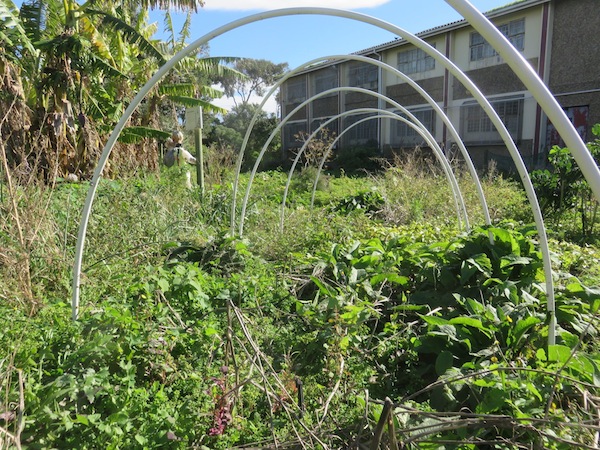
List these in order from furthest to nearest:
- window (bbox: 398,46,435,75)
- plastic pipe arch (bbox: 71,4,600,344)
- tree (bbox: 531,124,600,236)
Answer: window (bbox: 398,46,435,75) → tree (bbox: 531,124,600,236) → plastic pipe arch (bbox: 71,4,600,344)

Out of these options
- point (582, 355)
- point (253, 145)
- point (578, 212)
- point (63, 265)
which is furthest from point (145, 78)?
point (253, 145)

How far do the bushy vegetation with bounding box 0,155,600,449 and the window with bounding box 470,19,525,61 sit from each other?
16.0 metres

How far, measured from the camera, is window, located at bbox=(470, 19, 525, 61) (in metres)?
18.1

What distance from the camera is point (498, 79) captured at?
62.7ft

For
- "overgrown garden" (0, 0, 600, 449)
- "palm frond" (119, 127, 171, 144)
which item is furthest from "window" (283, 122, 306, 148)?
"overgrown garden" (0, 0, 600, 449)

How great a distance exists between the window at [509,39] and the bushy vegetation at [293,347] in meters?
16.0

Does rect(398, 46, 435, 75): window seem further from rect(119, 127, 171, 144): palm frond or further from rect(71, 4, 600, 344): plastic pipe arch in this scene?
rect(71, 4, 600, 344): plastic pipe arch

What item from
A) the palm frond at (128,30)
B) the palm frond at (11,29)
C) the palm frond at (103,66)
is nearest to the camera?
the palm frond at (11,29)

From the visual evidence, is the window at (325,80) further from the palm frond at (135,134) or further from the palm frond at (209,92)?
the palm frond at (135,134)

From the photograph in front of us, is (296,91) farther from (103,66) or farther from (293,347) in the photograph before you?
(293,347)

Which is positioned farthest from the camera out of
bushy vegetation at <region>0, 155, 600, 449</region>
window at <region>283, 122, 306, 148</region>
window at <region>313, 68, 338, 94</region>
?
window at <region>283, 122, 306, 148</region>

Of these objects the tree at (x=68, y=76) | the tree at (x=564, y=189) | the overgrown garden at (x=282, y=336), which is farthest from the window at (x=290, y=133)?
the overgrown garden at (x=282, y=336)

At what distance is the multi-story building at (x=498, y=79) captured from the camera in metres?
16.4

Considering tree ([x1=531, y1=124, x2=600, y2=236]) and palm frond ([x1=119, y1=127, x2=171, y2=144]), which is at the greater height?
palm frond ([x1=119, y1=127, x2=171, y2=144])
